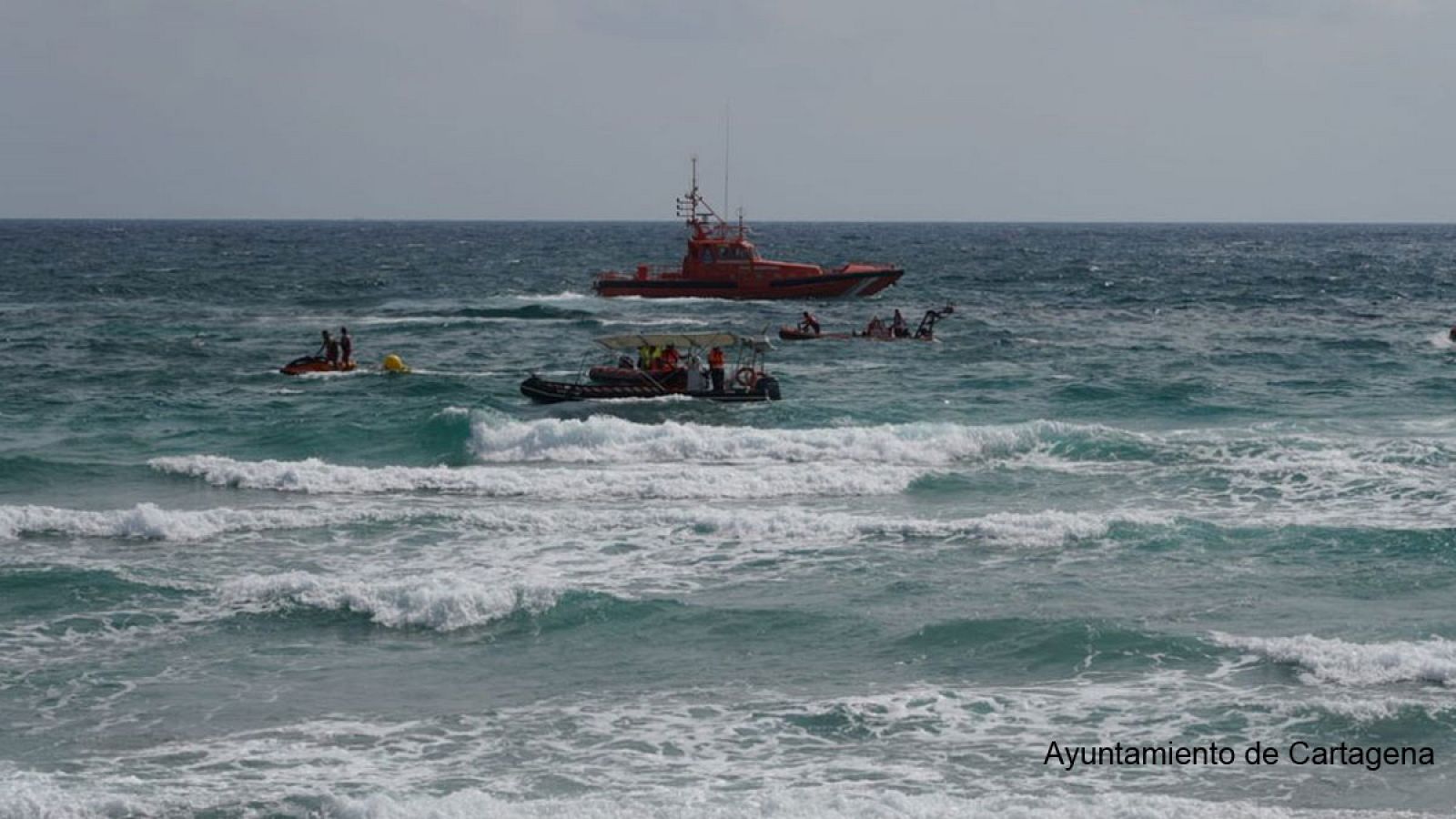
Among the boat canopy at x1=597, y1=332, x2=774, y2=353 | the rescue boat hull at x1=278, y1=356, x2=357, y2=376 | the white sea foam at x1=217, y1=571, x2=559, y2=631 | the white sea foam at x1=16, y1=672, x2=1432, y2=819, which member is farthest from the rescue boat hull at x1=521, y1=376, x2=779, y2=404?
the white sea foam at x1=16, y1=672, x2=1432, y2=819

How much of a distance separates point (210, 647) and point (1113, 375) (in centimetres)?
2468

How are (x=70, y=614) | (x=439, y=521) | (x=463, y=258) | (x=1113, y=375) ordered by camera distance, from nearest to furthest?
(x=70, y=614), (x=439, y=521), (x=1113, y=375), (x=463, y=258)

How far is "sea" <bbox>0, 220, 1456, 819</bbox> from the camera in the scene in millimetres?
13195

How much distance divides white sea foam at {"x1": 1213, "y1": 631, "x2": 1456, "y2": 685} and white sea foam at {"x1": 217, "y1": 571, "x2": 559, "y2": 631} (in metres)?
7.63

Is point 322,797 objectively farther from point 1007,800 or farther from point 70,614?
point 70,614

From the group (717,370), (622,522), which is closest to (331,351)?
(717,370)

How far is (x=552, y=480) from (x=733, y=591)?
Answer: 278 inches

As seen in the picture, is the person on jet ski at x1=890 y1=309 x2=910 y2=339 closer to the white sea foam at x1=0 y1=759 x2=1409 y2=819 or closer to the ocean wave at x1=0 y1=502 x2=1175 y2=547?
the ocean wave at x1=0 y1=502 x2=1175 y2=547

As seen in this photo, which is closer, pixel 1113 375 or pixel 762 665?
pixel 762 665

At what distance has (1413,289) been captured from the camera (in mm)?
69500

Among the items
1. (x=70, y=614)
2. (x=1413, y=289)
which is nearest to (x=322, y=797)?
(x=70, y=614)

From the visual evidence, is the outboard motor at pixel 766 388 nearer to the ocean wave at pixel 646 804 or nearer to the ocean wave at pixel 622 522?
the ocean wave at pixel 622 522

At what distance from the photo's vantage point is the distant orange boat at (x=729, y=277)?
189 feet

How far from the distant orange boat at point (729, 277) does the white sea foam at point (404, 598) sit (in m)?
39.4
